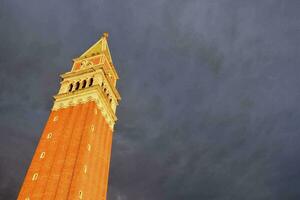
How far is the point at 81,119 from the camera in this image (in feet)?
158

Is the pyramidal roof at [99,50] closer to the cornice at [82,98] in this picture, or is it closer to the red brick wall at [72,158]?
the cornice at [82,98]

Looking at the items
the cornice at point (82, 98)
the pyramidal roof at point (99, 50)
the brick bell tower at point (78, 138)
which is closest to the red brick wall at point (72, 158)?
the brick bell tower at point (78, 138)

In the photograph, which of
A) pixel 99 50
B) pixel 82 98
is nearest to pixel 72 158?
pixel 82 98

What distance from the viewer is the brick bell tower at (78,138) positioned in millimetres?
40256

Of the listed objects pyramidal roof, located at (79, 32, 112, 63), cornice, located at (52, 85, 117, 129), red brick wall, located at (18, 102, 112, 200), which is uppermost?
pyramidal roof, located at (79, 32, 112, 63)

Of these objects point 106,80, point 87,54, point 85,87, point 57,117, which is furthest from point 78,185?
point 87,54

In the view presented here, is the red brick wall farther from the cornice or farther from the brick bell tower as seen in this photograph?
the cornice

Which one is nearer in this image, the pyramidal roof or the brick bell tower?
the brick bell tower

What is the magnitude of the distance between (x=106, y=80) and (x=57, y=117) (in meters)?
11.8

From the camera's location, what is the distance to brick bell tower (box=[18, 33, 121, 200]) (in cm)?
4026

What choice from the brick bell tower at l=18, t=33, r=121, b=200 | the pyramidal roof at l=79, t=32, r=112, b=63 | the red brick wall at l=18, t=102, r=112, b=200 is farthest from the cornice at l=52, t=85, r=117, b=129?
the pyramidal roof at l=79, t=32, r=112, b=63

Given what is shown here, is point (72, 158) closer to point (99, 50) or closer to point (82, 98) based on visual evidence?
point (82, 98)

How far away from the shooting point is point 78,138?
4553 centimetres

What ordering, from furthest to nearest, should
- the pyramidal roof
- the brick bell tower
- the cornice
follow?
the pyramidal roof
the cornice
the brick bell tower
